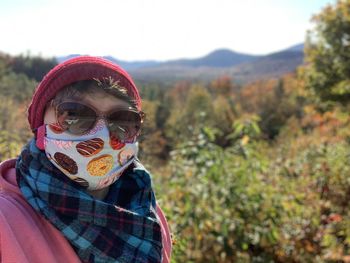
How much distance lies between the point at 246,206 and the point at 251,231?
34 cm

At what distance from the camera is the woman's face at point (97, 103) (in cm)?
124

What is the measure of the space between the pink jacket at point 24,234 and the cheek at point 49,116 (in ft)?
0.67

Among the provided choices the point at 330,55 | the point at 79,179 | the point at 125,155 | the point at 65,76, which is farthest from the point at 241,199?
the point at 330,55

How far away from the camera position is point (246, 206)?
4137 millimetres

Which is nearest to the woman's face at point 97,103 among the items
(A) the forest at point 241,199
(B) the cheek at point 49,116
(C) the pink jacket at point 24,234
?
Result: (B) the cheek at point 49,116

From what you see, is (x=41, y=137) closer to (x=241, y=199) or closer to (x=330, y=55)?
(x=241, y=199)

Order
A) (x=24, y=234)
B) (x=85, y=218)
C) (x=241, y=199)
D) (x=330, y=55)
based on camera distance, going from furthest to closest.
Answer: (x=330, y=55), (x=241, y=199), (x=85, y=218), (x=24, y=234)

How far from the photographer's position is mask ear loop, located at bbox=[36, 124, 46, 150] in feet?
4.02

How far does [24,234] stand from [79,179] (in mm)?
275

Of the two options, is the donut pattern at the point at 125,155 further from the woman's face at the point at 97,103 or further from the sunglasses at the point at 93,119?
the woman's face at the point at 97,103

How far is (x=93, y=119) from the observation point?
1248 mm

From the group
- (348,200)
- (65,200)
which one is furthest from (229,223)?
(65,200)

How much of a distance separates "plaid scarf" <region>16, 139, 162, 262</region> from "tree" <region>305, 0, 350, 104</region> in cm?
1548

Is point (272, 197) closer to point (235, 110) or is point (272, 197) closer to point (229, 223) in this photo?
point (229, 223)
